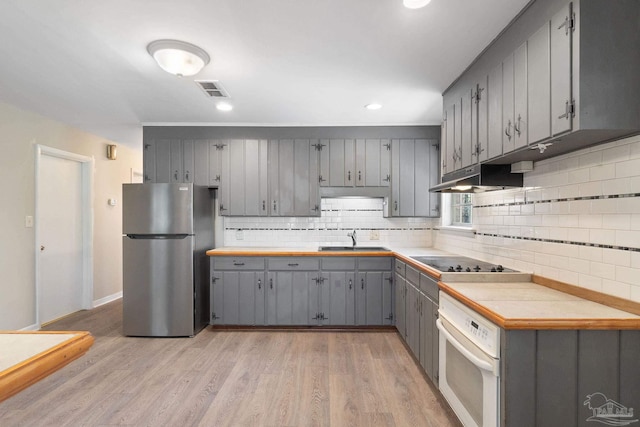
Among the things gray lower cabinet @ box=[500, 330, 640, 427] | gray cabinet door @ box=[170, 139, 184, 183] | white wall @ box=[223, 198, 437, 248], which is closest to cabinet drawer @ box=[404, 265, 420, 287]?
white wall @ box=[223, 198, 437, 248]

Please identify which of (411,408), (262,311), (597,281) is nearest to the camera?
(597,281)

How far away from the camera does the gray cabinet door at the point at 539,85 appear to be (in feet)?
5.36

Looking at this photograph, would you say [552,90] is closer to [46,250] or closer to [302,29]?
[302,29]

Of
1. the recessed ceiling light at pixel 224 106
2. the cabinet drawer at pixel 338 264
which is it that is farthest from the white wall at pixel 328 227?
the recessed ceiling light at pixel 224 106

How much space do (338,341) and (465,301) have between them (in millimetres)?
1958

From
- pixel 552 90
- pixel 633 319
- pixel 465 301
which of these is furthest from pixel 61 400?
pixel 552 90

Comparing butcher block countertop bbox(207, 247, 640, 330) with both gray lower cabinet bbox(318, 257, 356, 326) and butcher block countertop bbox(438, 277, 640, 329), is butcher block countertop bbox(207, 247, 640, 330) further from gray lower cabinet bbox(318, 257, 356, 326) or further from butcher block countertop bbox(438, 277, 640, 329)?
gray lower cabinet bbox(318, 257, 356, 326)

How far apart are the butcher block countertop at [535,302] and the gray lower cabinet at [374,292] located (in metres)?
1.20

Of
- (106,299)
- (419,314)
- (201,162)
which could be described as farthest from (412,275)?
(106,299)

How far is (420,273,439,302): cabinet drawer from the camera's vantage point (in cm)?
238

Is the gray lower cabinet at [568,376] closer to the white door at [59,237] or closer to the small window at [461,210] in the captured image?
the small window at [461,210]

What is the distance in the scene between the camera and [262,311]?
375 centimetres

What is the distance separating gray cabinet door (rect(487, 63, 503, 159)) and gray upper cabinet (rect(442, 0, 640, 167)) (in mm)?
84

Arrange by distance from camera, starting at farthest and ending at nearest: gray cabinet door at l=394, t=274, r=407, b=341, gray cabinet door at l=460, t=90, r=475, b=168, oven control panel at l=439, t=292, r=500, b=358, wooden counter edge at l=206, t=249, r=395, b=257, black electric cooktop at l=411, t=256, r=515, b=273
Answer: wooden counter edge at l=206, t=249, r=395, b=257, gray cabinet door at l=394, t=274, r=407, b=341, gray cabinet door at l=460, t=90, r=475, b=168, black electric cooktop at l=411, t=256, r=515, b=273, oven control panel at l=439, t=292, r=500, b=358
